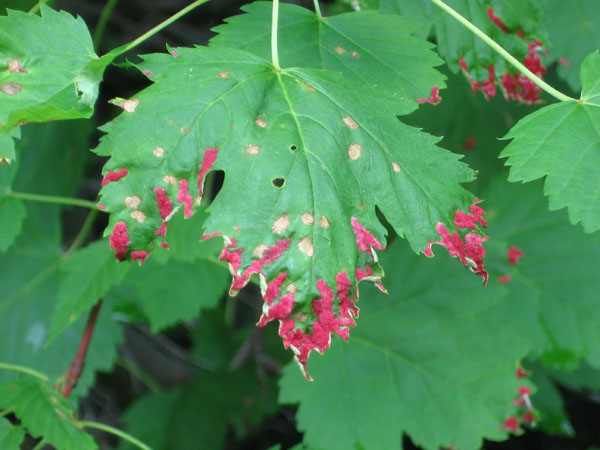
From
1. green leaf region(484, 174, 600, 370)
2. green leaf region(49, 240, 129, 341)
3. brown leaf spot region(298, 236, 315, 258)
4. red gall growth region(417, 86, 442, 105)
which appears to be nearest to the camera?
brown leaf spot region(298, 236, 315, 258)

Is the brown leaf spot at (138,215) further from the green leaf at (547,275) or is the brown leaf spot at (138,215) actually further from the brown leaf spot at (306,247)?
the green leaf at (547,275)

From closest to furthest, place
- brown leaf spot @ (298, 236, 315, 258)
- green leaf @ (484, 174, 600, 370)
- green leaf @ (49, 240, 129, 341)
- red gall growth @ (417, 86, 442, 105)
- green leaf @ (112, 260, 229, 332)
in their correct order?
brown leaf spot @ (298, 236, 315, 258), red gall growth @ (417, 86, 442, 105), green leaf @ (49, 240, 129, 341), green leaf @ (112, 260, 229, 332), green leaf @ (484, 174, 600, 370)

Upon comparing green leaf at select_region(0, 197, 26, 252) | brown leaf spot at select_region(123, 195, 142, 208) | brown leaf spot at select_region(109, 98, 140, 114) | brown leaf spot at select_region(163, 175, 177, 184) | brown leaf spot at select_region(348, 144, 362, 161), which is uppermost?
brown leaf spot at select_region(109, 98, 140, 114)

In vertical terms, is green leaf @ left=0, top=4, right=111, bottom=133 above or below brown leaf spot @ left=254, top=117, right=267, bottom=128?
above

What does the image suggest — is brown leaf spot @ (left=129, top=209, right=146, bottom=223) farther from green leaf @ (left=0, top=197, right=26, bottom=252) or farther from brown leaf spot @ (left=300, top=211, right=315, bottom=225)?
green leaf @ (left=0, top=197, right=26, bottom=252)

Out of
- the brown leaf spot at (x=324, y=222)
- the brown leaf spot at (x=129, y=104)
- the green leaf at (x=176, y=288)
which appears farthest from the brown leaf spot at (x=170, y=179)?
the green leaf at (x=176, y=288)

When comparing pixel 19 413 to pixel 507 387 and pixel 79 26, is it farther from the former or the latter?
pixel 507 387

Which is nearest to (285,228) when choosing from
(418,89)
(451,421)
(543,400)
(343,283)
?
(343,283)

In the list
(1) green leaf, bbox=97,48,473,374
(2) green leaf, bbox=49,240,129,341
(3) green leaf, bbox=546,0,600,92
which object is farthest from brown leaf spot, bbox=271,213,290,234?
(3) green leaf, bbox=546,0,600,92
